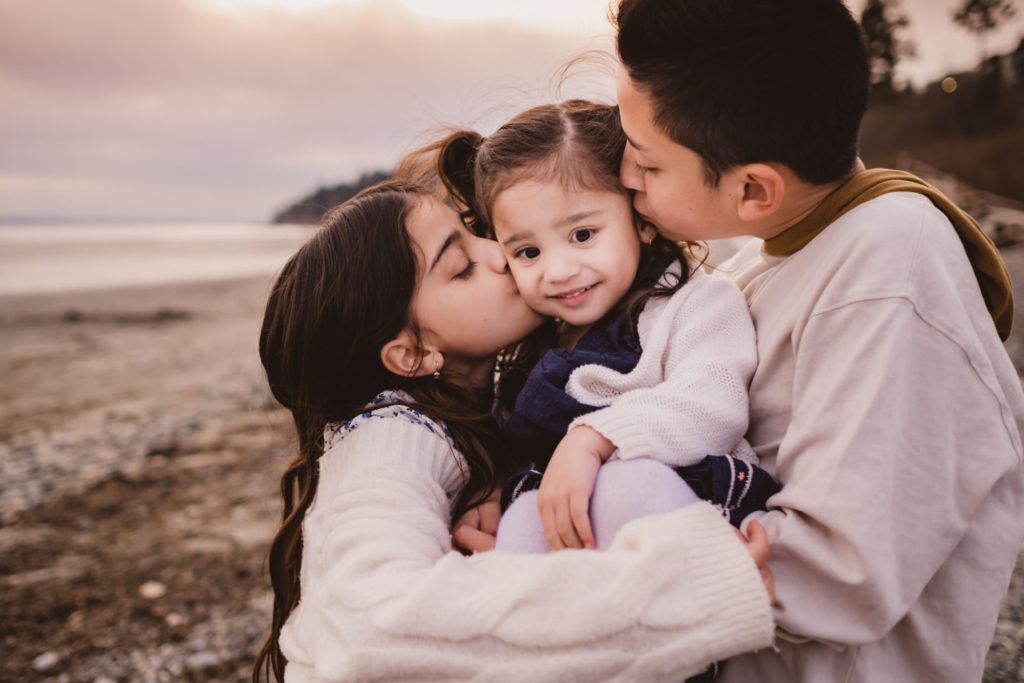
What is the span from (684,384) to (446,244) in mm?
898

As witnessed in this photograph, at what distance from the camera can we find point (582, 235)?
2184mm

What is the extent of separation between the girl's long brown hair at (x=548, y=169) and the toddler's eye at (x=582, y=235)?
0.12 m

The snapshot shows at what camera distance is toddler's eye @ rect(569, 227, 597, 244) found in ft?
7.13

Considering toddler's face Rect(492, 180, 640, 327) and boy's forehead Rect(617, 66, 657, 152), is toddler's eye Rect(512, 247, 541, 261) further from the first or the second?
boy's forehead Rect(617, 66, 657, 152)

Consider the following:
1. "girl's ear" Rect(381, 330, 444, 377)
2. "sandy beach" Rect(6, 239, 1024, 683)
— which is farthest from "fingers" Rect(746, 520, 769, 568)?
"sandy beach" Rect(6, 239, 1024, 683)

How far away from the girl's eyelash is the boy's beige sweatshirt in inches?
40.1

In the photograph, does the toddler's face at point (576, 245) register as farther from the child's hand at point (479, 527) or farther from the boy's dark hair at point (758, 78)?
the child's hand at point (479, 527)

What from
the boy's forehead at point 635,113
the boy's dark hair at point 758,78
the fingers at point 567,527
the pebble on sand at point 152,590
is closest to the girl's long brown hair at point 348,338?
the fingers at point 567,527

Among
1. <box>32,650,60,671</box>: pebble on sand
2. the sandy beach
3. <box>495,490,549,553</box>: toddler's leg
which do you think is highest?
<box>495,490,549,553</box>: toddler's leg

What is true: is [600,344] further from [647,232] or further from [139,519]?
[139,519]

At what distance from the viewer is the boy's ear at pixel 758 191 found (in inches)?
69.2

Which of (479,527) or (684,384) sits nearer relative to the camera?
(684,384)

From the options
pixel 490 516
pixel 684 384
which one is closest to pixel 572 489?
pixel 684 384

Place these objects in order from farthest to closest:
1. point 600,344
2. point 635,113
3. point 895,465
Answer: point 600,344
point 635,113
point 895,465
